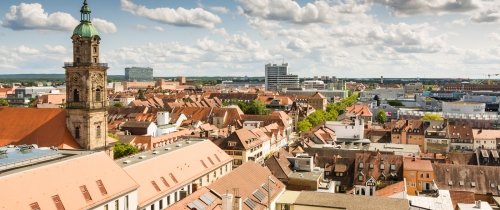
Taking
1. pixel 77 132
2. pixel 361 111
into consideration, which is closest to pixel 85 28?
pixel 77 132

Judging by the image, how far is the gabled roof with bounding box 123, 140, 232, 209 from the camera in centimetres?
5225

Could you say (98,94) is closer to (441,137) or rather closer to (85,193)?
(85,193)

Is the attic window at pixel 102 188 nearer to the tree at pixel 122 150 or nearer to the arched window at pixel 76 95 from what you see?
the arched window at pixel 76 95

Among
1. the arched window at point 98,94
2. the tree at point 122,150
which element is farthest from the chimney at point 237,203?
the tree at point 122,150

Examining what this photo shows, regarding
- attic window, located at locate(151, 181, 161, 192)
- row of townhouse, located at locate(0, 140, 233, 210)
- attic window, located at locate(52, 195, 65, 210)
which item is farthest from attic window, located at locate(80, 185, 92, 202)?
attic window, located at locate(151, 181, 161, 192)

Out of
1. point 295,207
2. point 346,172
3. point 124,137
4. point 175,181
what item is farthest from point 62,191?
point 124,137

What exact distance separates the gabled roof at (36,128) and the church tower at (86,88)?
1307 mm

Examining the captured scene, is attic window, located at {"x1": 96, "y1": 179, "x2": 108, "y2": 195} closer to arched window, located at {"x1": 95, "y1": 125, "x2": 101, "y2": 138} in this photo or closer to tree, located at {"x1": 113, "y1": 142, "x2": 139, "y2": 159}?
arched window, located at {"x1": 95, "y1": 125, "x2": 101, "y2": 138}

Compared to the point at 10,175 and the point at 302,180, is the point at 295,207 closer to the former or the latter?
the point at 302,180

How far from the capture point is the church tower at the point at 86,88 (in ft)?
229

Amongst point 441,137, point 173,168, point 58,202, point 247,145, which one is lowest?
point 441,137

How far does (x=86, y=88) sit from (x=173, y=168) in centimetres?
2011

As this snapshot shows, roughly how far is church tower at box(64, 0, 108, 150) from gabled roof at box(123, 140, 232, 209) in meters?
11.9

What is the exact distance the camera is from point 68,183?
4219 cm
